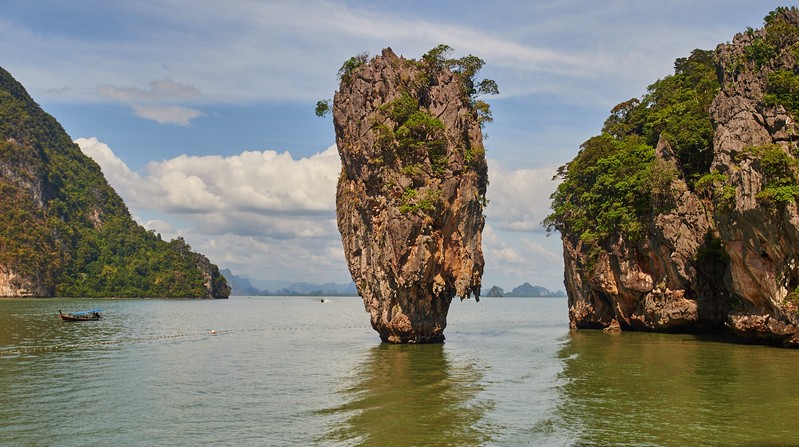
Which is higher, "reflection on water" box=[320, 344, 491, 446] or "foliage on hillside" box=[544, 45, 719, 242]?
"foliage on hillside" box=[544, 45, 719, 242]

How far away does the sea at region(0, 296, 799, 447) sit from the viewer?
18.9 m

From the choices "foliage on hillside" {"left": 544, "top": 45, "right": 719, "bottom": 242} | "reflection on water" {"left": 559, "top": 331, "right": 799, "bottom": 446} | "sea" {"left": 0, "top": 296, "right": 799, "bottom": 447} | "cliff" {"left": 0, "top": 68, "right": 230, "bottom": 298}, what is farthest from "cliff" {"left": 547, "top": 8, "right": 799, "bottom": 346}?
"cliff" {"left": 0, "top": 68, "right": 230, "bottom": 298}

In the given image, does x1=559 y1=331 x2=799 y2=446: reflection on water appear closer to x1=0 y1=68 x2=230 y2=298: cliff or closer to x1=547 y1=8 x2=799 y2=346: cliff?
x1=547 y1=8 x2=799 y2=346: cliff

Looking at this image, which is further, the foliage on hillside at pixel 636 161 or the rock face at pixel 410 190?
the foliage on hillside at pixel 636 161

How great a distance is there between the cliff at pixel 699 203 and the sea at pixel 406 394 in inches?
129

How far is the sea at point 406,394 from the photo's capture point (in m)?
18.9

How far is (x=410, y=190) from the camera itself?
39406 mm

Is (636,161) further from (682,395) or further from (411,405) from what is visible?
(411,405)

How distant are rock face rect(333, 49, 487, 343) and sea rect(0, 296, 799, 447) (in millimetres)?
3647

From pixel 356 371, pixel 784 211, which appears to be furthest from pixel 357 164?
pixel 784 211

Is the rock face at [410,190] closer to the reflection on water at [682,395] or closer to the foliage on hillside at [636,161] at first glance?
the reflection on water at [682,395]

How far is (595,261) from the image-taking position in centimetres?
5100

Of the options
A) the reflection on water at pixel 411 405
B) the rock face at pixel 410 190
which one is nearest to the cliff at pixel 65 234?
the rock face at pixel 410 190

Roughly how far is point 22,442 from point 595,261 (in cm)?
4241
